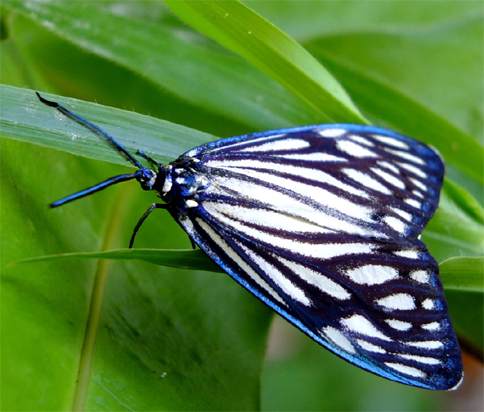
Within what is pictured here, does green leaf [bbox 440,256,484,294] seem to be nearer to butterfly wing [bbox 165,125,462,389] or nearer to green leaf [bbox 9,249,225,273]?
butterfly wing [bbox 165,125,462,389]

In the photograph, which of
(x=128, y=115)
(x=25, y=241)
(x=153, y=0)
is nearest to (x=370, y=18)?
(x=153, y=0)

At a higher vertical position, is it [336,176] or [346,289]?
[336,176]

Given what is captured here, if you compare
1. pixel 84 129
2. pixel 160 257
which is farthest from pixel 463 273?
pixel 84 129

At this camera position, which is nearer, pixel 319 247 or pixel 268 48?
pixel 319 247

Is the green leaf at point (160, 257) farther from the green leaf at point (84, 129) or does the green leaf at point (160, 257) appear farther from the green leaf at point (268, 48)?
the green leaf at point (268, 48)

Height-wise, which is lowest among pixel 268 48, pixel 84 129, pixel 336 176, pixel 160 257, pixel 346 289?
pixel 346 289

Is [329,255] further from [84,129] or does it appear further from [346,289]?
[84,129]

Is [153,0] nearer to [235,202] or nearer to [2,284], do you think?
[235,202]
